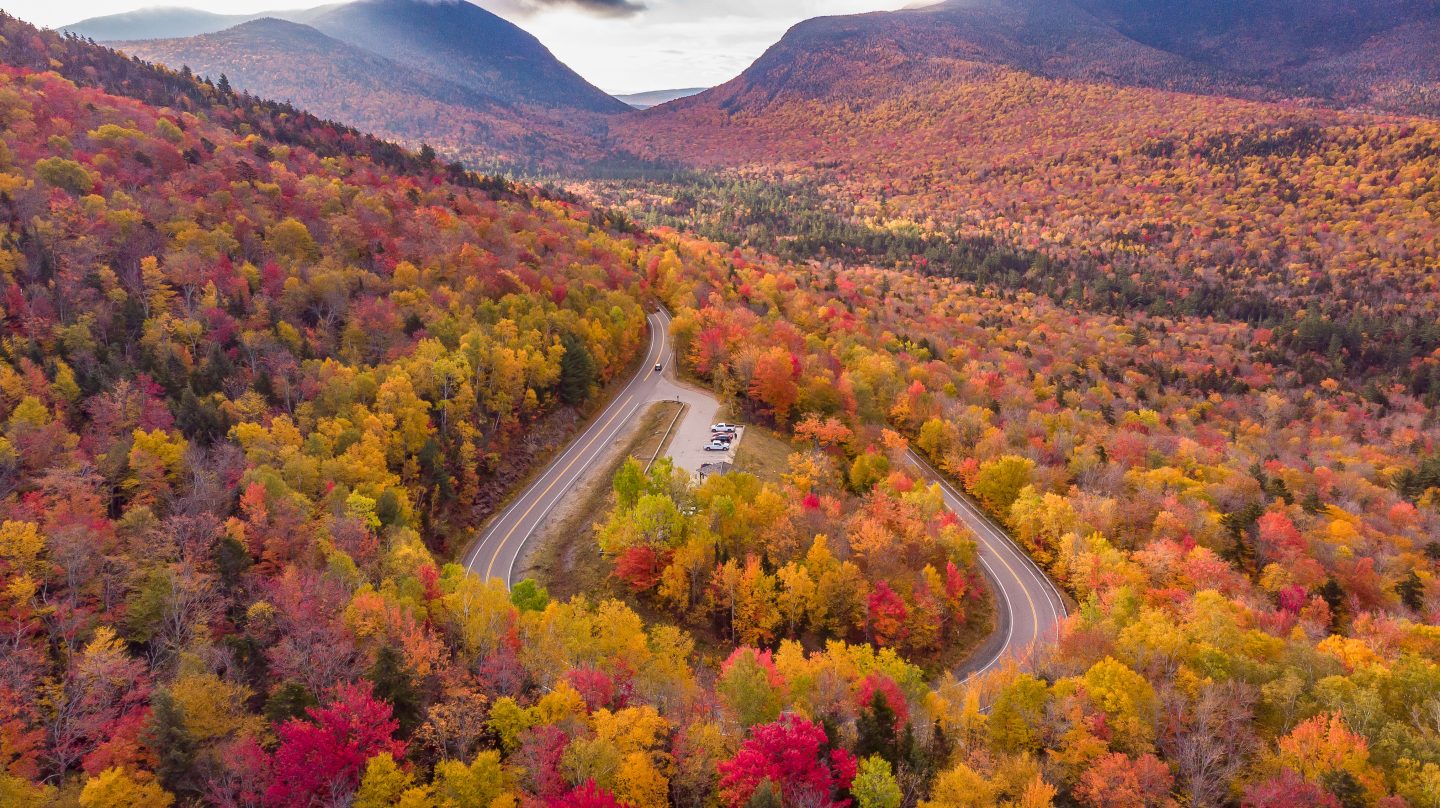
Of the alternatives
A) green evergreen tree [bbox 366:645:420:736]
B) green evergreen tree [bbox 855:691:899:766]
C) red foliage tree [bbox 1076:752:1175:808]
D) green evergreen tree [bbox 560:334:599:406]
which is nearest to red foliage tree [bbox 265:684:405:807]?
green evergreen tree [bbox 366:645:420:736]

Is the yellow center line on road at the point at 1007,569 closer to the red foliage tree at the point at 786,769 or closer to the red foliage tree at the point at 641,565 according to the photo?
the red foliage tree at the point at 641,565

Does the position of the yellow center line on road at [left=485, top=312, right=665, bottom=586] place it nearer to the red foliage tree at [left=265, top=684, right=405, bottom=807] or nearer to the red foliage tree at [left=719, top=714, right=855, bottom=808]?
the red foliage tree at [left=265, top=684, right=405, bottom=807]

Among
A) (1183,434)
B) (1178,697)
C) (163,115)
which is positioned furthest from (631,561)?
(1183,434)

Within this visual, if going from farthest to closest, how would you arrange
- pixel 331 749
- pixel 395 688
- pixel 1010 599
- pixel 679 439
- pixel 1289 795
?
pixel 679 439 < pixel 1010 599 < pixel 1289 795 < pixel 395 688 < pixel 331 749

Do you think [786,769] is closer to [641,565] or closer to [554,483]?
[641,565]

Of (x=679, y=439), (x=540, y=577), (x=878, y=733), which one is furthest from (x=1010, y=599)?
(x=540, y=577)

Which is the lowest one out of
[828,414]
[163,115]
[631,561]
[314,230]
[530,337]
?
[631,561]

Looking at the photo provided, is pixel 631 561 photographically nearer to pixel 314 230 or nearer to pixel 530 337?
pixel 530 337

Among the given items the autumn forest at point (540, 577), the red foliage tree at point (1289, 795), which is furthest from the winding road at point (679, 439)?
the red foliage tree at point (1289, 795)
